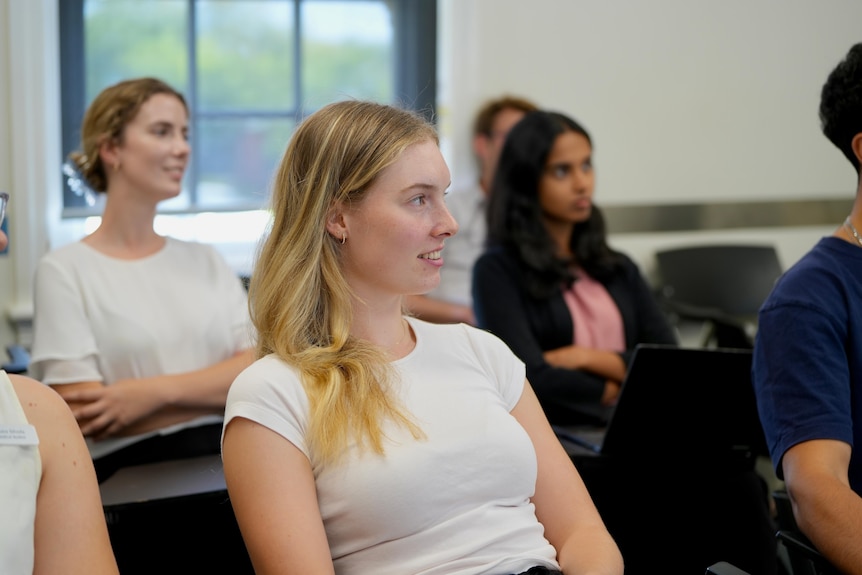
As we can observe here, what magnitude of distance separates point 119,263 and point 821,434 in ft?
4.95

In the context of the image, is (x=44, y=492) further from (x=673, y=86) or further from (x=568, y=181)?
(x=673, y=86)

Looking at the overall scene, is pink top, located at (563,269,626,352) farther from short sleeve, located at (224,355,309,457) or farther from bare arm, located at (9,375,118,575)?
bare arm, located at (9,375,118,575)

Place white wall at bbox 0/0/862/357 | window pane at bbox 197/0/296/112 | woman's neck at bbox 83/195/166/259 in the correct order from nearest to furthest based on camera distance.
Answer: woman's neck at bbox 83/195/166/259 → window pane at bbox 197/0/296/112 → white wall at bbox 0/0/862/357

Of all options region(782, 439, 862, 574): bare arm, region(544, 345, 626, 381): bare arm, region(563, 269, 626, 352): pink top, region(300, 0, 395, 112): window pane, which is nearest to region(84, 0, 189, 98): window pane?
region(300, 0, 395, 112): window pane

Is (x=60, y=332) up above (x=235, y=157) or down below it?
below

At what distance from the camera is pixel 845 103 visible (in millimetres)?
1699

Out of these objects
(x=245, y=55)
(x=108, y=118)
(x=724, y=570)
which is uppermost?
(x=245, y=55)

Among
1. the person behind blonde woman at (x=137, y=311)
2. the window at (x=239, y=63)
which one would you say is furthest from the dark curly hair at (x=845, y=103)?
the window at (x=239, y=63)

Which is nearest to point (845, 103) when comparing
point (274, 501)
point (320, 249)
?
point (320, 249)

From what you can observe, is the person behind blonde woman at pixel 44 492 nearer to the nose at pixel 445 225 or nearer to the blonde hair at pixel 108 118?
the nose at pixel 445 225

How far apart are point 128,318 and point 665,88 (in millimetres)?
2857

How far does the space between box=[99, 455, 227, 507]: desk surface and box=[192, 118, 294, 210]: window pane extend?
6.15ft

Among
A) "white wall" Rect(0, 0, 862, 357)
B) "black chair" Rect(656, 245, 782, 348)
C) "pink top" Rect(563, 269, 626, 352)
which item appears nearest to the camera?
"pink top" Rect(563, 269, 626, 352)

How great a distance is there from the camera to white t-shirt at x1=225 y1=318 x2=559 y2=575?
4.28ft
